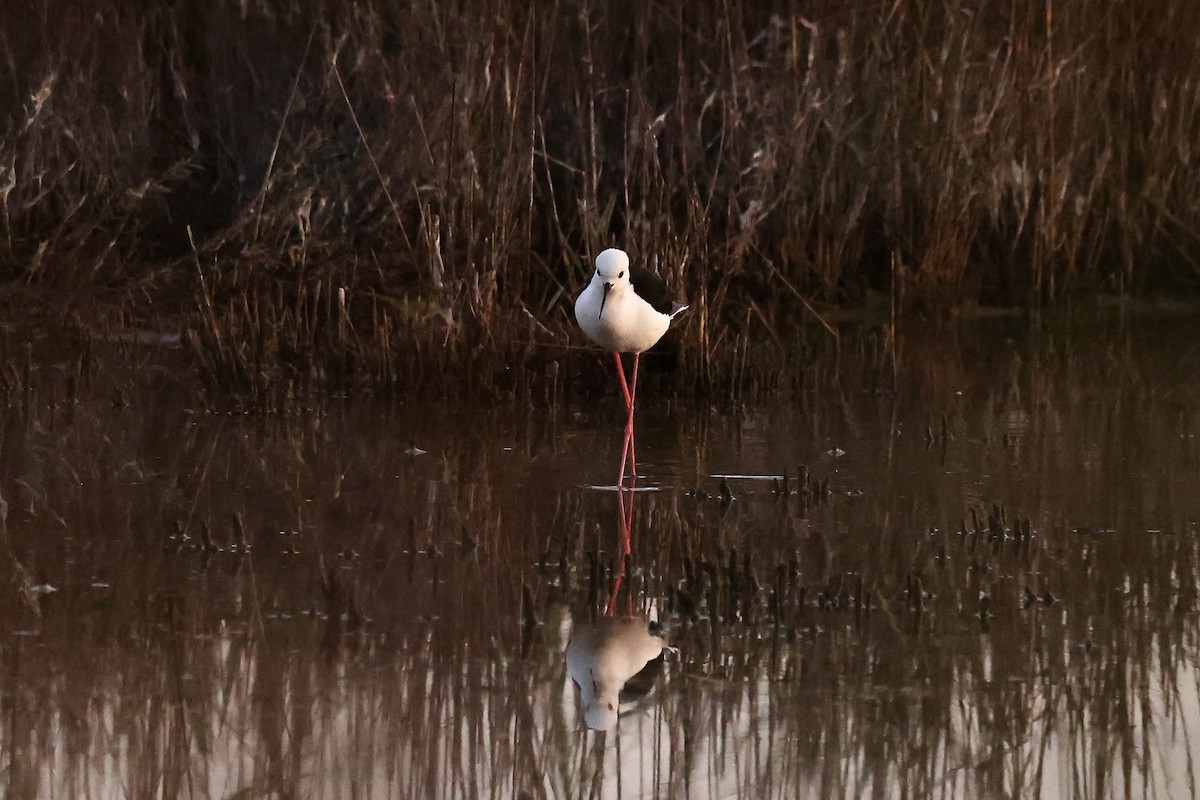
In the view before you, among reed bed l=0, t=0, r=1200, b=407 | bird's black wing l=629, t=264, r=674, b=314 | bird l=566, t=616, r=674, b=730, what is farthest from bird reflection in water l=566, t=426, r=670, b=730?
reed bed l=0, t=0, r=1200, b=407

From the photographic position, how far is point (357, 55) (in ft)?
31.4

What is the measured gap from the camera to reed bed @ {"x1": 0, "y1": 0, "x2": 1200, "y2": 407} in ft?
29.9

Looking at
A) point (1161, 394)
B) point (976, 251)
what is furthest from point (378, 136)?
point (1161, 394)

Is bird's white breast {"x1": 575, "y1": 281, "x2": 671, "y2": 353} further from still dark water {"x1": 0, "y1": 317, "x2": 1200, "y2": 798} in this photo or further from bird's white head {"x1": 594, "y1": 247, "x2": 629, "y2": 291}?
still dark water {"x1": 0, "y1": 317, "x2": 1200, "y2": 798}

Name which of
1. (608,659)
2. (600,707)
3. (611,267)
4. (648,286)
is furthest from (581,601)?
(648,286)

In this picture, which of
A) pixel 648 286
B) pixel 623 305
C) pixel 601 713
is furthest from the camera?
pixel 648 286

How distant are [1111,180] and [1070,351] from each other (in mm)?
1413

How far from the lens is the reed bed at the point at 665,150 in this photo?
9109 mm

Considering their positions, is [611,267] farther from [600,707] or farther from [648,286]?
[600,707]

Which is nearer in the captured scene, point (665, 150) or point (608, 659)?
point (608, 659)

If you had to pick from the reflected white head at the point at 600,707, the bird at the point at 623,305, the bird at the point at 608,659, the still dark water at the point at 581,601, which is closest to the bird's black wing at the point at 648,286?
the bird at the point at 623,305

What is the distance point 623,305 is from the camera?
20.4ft

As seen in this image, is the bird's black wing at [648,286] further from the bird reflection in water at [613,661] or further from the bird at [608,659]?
the bird at [608,659]

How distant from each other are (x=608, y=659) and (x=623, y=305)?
2349 mm
